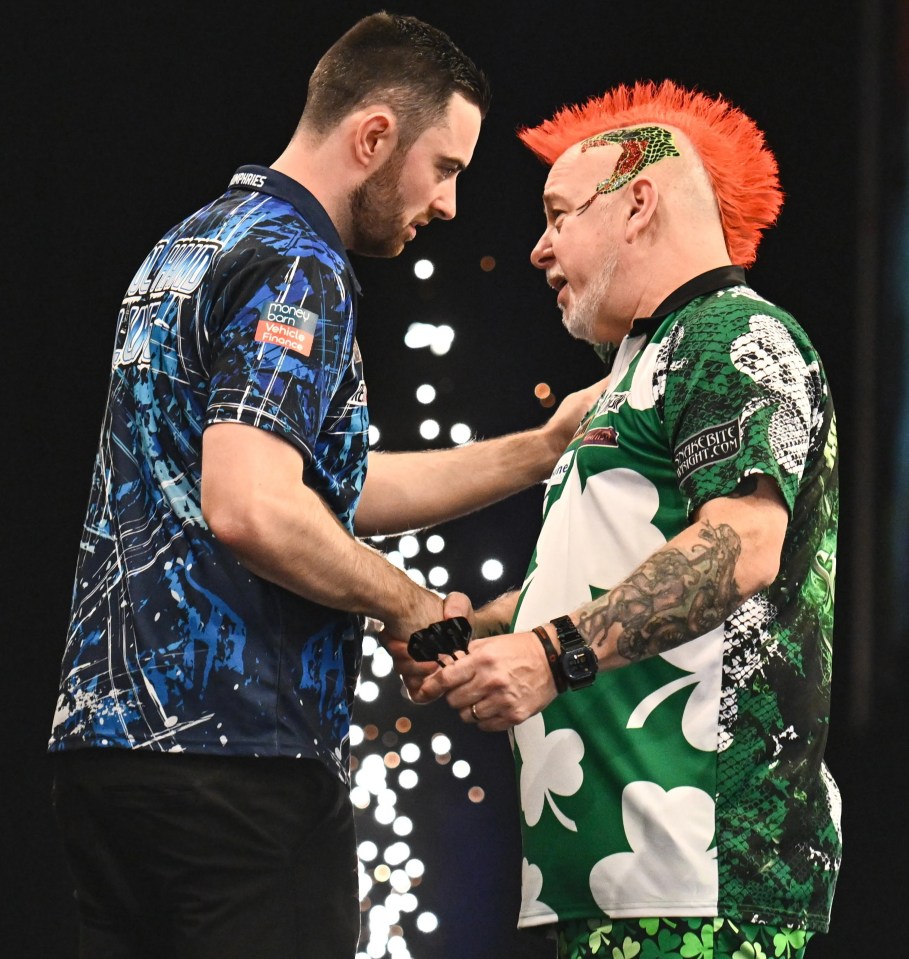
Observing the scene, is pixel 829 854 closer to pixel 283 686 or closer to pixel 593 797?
pixel 593 797

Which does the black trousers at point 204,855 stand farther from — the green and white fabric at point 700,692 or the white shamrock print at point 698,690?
the white shamrock print at point 698,690

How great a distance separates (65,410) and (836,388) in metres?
1.77

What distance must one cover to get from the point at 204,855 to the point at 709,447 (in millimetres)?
720

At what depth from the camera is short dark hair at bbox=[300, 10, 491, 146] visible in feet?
5.76

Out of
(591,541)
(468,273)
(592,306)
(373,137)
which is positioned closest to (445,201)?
(373,137)

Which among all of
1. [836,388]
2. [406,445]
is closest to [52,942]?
[406,445]

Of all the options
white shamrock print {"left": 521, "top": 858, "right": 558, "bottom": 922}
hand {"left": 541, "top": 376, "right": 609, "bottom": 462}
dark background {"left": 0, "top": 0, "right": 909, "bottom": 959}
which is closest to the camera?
white shamrock print {"left": 521, "top": 858, "right": 558, "bottom": 922}

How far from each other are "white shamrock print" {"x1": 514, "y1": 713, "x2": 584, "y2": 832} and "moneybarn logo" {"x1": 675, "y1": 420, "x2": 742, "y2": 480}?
36 centimetres

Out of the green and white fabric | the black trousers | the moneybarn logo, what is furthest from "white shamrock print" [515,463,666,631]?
the black trousers

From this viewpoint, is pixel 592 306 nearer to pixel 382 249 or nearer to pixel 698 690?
pixel 382 249

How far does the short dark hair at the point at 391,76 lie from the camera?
176 cm

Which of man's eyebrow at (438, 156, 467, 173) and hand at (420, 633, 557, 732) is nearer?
hand at (420, 633, 557, 732)

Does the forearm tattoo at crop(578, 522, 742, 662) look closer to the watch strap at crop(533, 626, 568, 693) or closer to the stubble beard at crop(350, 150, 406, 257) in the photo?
the watch strap at crop(533, 626, 568, 693)

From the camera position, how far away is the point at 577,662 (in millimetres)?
1371
